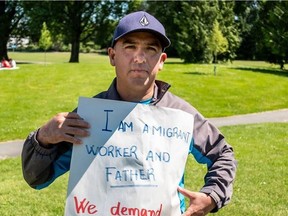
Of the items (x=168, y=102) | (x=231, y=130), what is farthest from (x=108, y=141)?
(x=231, y=130)

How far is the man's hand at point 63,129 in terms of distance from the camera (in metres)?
2.04

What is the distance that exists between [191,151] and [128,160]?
13.6 inches

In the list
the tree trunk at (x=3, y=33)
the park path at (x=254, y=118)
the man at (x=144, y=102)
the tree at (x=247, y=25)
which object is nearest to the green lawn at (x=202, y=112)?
the park path at (x=254, y=118)

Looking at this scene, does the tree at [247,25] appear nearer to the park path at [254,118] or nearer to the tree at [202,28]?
the tree at [202,28]

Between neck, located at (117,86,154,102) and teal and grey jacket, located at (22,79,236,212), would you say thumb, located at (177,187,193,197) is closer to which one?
teal and grey jacket, located at (22,79,236,212)

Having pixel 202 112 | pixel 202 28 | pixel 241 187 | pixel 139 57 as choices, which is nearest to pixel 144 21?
pixel 139 57

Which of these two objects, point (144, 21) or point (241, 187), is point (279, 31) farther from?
point (144, 21)

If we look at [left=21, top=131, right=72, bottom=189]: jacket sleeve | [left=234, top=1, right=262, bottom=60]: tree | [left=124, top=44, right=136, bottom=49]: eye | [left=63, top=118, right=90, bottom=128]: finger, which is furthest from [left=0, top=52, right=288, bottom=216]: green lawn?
[left=234, top=1, right=262, bottom=60]: tree

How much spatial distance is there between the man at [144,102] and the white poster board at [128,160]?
0.24 ft

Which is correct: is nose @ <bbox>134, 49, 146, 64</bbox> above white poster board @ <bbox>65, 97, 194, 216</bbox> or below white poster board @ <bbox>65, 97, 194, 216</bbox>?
above

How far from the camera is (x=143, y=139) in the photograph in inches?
85.4

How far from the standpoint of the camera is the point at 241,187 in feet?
20.9

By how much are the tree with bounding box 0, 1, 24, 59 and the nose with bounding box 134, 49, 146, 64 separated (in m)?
40.3

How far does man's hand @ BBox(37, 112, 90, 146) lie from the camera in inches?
80.4
